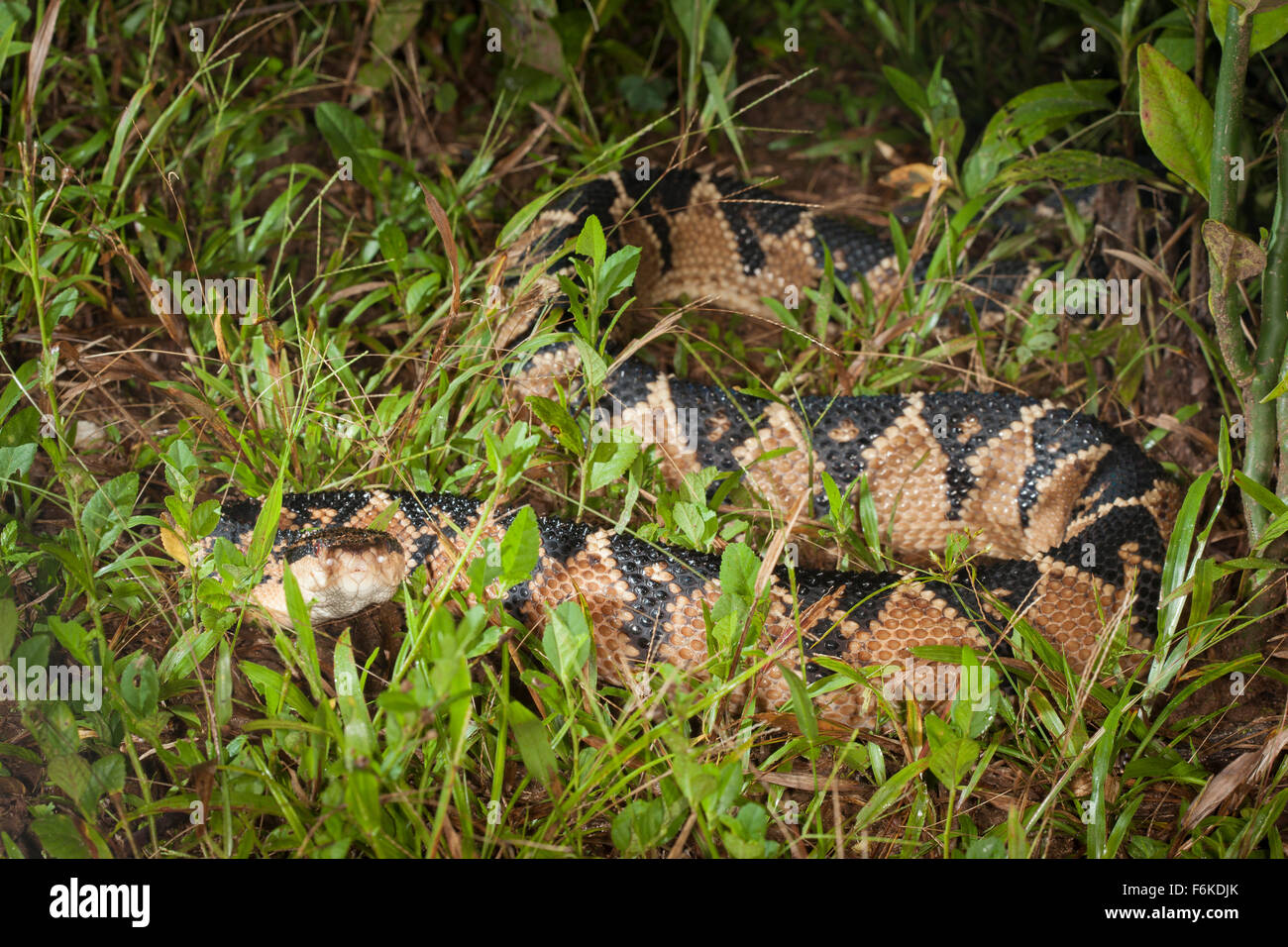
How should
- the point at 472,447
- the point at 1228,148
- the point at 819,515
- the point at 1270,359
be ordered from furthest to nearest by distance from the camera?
the point at 819,515 < the point at 472,447 < the point at 1270,359 < the point at 1228,148

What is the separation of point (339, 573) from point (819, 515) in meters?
2.02

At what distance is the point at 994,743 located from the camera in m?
2.73

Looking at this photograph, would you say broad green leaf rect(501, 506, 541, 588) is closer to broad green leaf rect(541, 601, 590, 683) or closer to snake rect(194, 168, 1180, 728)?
→ snake rect(194, 168, 1180, 728)

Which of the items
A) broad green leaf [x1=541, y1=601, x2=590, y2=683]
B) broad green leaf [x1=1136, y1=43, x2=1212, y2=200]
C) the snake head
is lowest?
broad green leaf [x1=541, y1=601, x2=590, y2=683]

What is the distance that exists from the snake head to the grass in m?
0.12

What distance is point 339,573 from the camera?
9.65ft

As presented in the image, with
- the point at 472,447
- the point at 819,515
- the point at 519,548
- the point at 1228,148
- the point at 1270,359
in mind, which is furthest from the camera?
the point at 819,515

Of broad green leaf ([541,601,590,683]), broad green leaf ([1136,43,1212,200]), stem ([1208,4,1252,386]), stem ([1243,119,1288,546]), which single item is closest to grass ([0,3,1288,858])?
broad green leaf ([541,601,590,683])

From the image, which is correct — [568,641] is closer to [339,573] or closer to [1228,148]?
[339,573]

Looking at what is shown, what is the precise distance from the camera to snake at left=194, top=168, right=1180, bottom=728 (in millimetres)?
3047

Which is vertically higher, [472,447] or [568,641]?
[472,447]

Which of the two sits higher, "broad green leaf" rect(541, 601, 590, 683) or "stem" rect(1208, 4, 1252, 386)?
"stem" rect(1208, 4, 1252, 386)

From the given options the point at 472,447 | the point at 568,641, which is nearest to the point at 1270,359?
the point at 568,641
